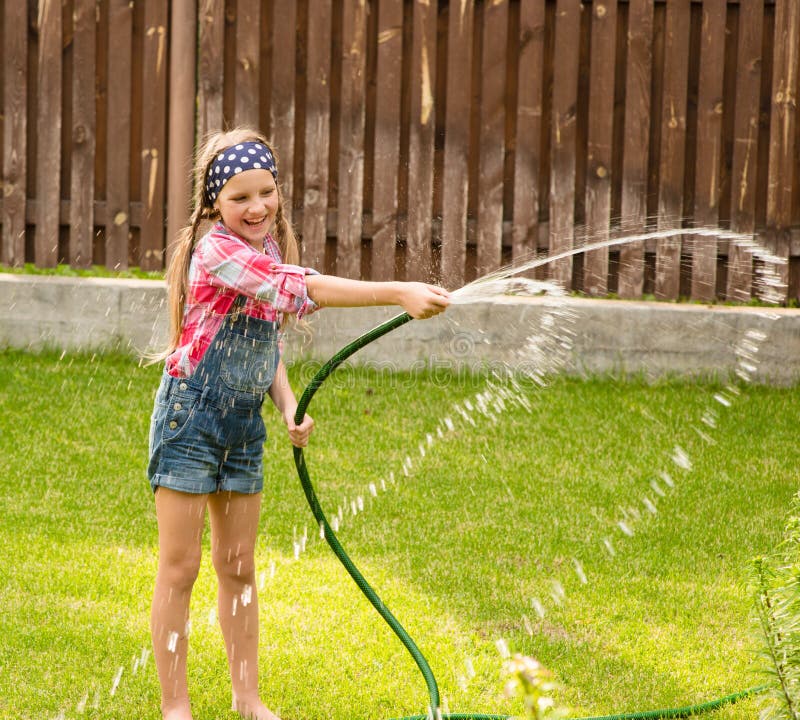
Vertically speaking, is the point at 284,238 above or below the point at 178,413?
above

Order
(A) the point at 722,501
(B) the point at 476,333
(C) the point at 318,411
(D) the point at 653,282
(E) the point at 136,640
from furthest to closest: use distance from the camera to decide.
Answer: (D) the point at 653,282, (B) the point at 476,333, (C) the point at 318,411, (A) the point at 722,501, (E) the point at 136,640

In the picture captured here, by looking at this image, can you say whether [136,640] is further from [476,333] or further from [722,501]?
[476,333]

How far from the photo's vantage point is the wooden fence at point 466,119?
596 centimetres

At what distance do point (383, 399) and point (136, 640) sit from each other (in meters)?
2.33

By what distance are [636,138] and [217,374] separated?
12.9 ft

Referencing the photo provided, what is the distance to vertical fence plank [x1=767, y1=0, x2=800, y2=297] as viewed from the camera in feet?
19.4

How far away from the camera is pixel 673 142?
6.00 m

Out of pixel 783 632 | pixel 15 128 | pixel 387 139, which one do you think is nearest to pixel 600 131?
pixel 387 139

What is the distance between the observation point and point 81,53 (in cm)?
614

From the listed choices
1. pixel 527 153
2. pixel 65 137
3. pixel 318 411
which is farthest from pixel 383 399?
pixel 65 137

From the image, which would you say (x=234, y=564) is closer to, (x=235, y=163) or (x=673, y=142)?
(x=235, y=163)

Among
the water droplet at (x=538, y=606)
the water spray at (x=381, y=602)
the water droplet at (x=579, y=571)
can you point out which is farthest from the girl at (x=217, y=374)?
the water droplet at (x=579, y=571)

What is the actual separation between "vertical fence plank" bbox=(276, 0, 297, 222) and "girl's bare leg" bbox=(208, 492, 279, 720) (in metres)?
3.43

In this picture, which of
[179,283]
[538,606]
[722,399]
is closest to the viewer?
[179,283]
